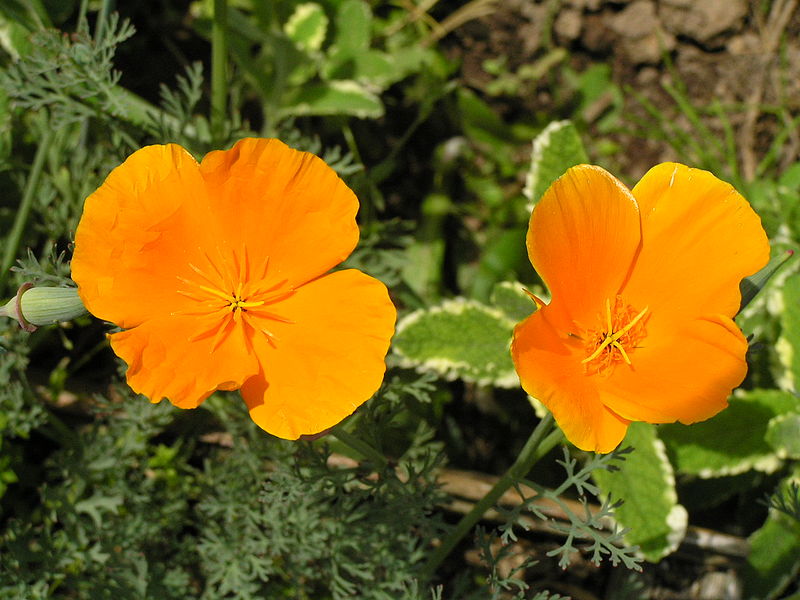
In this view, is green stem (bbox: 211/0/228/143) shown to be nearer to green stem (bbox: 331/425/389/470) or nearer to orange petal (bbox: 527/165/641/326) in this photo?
green stem (bbox: 331/425/389/470)

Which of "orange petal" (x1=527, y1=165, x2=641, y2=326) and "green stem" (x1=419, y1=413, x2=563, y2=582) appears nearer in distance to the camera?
"orange petal" (x1=527, y1=165, x2=641, y2=326)

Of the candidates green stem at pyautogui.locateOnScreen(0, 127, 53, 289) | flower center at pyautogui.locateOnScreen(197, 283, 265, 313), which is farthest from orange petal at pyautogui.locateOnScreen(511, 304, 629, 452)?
green stem at pyautogui.locateOnScreen(0, 127, 53, 289)

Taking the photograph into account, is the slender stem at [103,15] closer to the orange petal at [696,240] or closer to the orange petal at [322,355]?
the orange petal at [322,355]

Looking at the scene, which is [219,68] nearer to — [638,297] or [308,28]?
[308,28]

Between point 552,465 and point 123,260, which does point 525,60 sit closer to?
point 552,465

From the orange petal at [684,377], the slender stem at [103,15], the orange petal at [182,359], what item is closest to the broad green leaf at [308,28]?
the slender stem at [103,15]

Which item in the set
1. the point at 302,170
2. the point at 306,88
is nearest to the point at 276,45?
the point at 306,88
